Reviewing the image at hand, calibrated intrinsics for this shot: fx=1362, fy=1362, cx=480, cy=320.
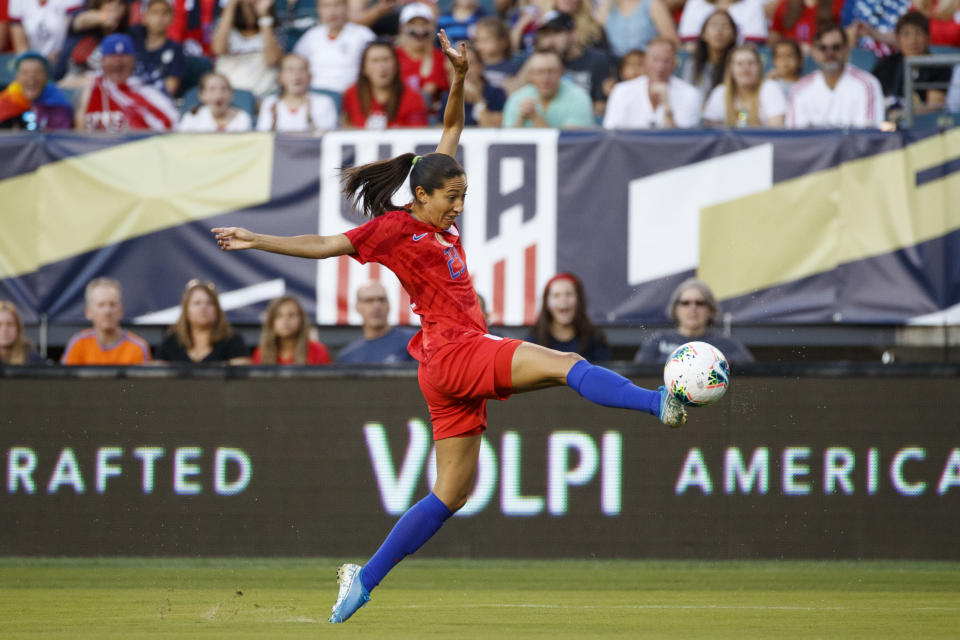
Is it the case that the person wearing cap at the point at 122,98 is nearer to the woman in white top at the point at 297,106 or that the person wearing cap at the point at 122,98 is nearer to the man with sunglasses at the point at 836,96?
the woman in white top at the point at 297,106

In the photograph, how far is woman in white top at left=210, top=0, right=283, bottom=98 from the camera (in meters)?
13.3

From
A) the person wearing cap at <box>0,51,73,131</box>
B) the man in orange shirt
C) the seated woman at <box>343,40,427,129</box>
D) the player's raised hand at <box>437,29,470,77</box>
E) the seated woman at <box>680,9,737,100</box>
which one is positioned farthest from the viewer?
the person wearing cap at <box>0,51,73,131</box>

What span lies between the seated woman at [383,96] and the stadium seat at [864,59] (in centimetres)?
403

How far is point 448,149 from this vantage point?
21.4 ft

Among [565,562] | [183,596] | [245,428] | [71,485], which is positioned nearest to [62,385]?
[71,485]

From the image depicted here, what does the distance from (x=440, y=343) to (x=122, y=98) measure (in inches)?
292

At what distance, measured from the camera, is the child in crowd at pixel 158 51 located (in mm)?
12953

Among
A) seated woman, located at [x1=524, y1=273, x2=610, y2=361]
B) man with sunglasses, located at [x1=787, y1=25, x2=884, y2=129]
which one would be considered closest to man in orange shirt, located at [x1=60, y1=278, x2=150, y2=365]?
seated woman, located at [x1=524, y1=273, x2=610, y2=361]

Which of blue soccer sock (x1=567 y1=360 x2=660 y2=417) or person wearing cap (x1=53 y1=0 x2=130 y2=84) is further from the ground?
person wearing cap (x1=53 y1=0 x2=130 y2=84)

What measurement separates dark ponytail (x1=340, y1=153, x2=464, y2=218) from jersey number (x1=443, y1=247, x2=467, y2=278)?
29cm

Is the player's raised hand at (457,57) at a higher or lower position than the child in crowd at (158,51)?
lower

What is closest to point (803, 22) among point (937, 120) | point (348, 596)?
point (937, 120)

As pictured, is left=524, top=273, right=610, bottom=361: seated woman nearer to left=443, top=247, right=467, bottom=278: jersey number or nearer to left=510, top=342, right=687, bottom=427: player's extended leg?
left=443, top=247, right=467, bottom=278: jersey number

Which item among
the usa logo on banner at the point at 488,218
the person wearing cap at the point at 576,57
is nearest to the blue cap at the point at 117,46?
the usa logo on banner at the point at 488,218
